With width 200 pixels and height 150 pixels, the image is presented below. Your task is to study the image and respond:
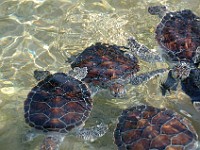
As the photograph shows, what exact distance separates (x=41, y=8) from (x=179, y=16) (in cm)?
362

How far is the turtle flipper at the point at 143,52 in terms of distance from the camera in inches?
295

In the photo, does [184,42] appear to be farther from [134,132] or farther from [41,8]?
[41,8]

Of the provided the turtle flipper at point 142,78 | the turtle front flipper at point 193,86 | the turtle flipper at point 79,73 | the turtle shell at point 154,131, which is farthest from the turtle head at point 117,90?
the turtle front flipper at point 193,86

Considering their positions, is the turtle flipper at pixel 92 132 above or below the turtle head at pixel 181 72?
below

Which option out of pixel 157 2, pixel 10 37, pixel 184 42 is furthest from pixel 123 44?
pixel 10 37

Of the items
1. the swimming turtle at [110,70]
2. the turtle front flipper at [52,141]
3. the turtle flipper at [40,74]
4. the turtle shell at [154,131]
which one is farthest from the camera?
the turtle flipper at [40,74]

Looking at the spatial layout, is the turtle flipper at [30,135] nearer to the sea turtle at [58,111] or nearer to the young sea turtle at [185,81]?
the sea turtle at [58,111]

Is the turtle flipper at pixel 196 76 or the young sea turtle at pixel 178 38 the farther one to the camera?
the young sea turtle at pixel 178 38

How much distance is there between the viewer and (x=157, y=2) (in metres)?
9.30

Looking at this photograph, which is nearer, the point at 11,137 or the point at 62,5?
the point at 11,137

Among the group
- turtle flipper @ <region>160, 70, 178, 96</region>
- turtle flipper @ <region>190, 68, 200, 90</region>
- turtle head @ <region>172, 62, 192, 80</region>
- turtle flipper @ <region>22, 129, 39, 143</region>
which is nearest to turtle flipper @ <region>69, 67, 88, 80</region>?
turtle flipper @ <region>22, 129, 39, 143</region>

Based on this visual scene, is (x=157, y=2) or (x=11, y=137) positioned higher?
(x=157, y=2)

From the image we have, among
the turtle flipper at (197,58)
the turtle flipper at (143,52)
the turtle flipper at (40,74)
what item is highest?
the turtle flipper at (197,58)

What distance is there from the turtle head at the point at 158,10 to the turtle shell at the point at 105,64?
1.83 m
